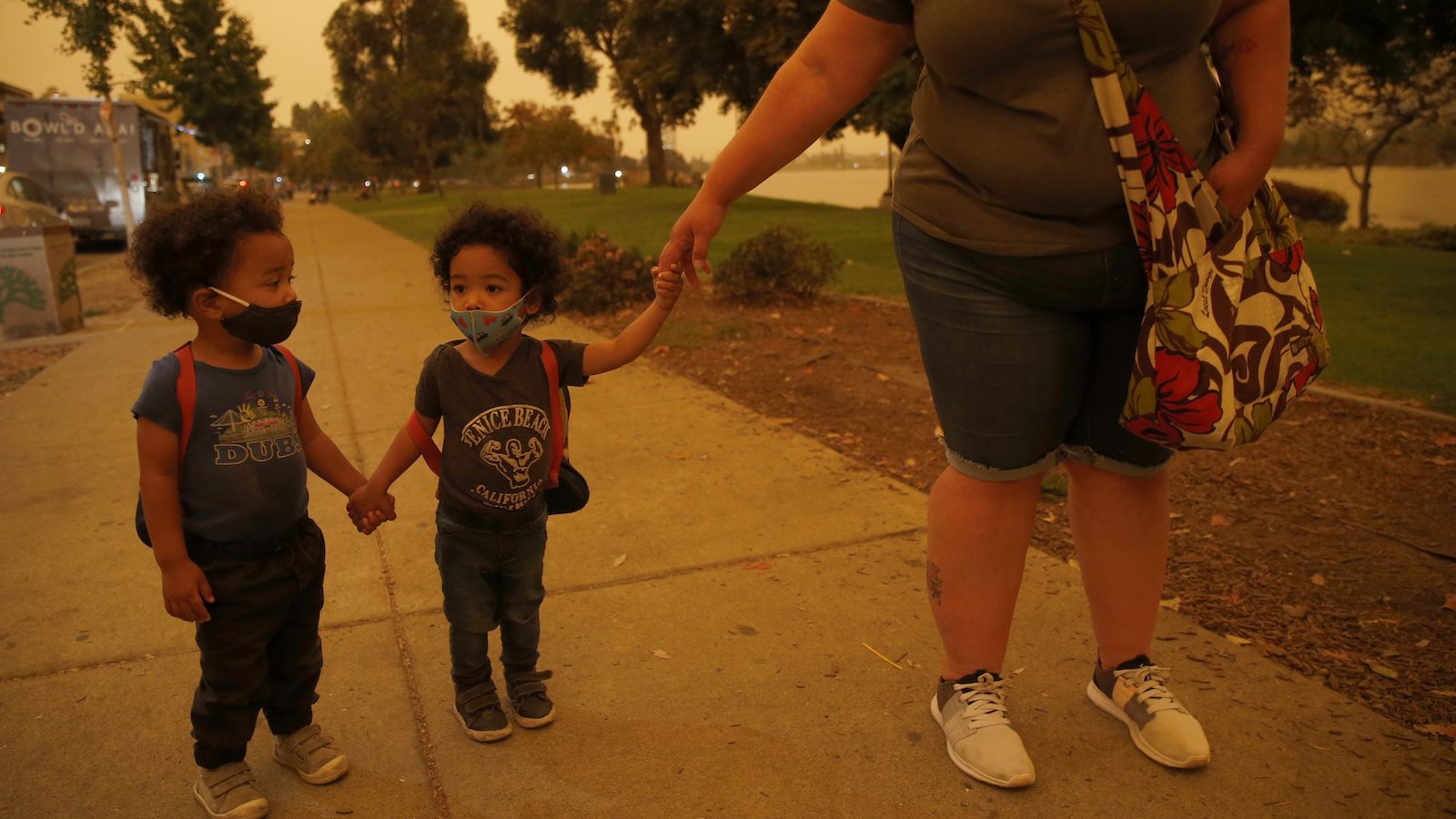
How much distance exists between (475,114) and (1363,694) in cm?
6270

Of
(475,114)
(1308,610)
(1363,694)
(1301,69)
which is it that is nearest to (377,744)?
(1363,694)

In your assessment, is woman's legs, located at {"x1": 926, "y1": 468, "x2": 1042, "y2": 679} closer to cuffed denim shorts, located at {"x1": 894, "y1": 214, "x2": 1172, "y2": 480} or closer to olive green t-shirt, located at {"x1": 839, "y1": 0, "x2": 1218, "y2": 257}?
cuffed denim shorts, located at {"x1": 894, "y1": 214, "x2": 1172, "y2": 480}

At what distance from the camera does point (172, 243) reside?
225 cm

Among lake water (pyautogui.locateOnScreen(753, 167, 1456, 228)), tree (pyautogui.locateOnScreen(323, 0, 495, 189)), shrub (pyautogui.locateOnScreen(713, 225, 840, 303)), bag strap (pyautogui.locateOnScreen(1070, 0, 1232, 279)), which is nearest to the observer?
bag strap (pyautogui.locateOnScreen(1070, 0, 1232, 279))

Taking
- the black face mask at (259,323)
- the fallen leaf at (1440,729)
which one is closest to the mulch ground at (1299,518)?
the fallen leaf at (1440,729)

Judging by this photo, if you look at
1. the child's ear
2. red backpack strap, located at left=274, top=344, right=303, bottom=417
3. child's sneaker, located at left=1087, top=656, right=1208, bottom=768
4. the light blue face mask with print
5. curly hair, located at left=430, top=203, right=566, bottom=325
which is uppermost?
curly hair, located at left=430, top=203, right=566, bottom=325

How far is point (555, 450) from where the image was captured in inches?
101

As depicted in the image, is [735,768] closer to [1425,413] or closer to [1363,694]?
[1363,694]

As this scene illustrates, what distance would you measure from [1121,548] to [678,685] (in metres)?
1.11

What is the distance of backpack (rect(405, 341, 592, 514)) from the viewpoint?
2484 mm

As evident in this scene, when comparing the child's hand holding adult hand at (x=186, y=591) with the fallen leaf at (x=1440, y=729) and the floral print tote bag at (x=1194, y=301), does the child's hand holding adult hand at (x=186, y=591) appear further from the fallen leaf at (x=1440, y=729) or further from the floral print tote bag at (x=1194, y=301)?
the fallen leaf at (x=1440, y=729)

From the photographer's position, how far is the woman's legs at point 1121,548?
243 cm

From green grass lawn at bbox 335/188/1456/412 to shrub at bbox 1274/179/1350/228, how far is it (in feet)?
35.9

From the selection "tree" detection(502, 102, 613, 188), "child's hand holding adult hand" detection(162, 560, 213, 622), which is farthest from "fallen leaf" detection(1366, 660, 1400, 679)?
"tree" detection(502, 102, 613, 188)
